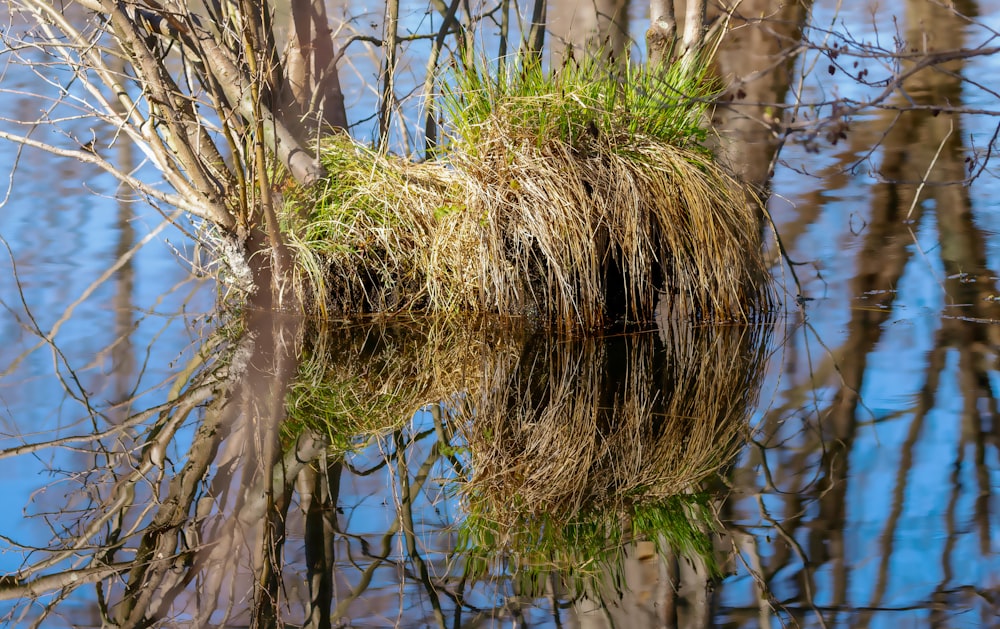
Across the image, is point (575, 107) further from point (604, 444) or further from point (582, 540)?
point (582, 540)

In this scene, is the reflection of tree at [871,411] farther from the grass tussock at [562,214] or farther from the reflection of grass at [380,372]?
the reflection of grass at [380,372]

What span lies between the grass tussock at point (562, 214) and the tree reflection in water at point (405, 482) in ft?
0.73

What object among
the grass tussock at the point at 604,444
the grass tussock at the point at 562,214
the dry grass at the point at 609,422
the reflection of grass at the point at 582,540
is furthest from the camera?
the grass tussock at the point at 562,214

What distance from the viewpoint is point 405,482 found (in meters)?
3.35

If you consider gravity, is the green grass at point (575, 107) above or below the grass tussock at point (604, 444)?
above

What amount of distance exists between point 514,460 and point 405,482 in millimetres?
367

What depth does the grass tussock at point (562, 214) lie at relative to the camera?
15.0 feet

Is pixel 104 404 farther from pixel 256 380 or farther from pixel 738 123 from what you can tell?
pixel 738 123

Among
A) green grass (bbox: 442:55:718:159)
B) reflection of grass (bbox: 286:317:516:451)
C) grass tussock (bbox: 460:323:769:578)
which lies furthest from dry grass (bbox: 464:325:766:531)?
green grass (bbox: 442:55:718:159)

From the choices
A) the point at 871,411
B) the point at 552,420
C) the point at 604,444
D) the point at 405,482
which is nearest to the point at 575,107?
the point at 552,420

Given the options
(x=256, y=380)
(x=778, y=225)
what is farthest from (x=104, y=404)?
(x=778, y=225)

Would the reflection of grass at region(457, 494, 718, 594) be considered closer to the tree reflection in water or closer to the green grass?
the tree reflection in water

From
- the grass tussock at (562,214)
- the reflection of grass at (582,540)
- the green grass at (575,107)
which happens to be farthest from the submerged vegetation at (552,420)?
the green grass at (575,107)

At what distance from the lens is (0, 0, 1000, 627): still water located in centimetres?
261
